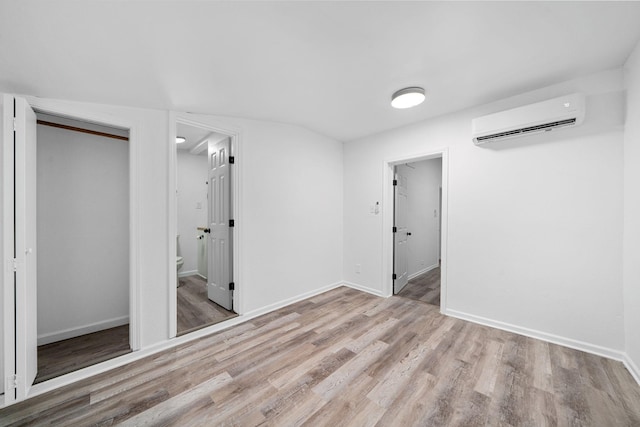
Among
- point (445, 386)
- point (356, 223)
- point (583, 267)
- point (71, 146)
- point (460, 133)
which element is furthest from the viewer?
point (356, 223)

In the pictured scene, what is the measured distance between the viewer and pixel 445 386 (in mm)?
1706

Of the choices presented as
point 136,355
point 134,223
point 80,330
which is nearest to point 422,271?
point 136,355

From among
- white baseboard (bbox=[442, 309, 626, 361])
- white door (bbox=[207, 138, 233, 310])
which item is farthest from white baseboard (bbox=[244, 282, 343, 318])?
white baseboard (bbox=[442, 309, 626, 361])

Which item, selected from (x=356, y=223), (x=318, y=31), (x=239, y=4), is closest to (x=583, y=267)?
(x=356, y=223)

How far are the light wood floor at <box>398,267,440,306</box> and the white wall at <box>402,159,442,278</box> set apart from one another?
8.0 inches

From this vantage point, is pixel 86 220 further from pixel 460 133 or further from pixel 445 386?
pixel 460 133

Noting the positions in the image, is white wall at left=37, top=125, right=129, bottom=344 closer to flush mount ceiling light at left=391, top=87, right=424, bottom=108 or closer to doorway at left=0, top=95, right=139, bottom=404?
doorway at left=0, top=95, right=139, bottom=404

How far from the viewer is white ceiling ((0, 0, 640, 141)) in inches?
50.3

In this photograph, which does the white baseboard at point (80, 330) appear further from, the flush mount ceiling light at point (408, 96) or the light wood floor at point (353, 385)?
the flush mount ceiling light at point (408, 96)

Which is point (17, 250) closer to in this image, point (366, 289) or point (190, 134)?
point (190, 134)

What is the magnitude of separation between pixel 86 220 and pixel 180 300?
152cm

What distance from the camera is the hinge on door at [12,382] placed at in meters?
1.55

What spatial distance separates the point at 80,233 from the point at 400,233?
4.02 m

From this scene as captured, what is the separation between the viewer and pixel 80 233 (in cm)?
252
